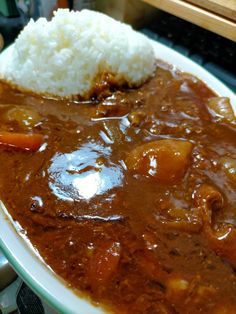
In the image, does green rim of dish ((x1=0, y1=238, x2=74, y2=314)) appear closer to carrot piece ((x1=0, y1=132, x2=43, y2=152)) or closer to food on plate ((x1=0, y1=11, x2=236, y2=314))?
food on plate ((x1=0, y1=11, x2=236, y2=314))

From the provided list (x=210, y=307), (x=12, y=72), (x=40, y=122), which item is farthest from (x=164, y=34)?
(x=210, y=307)

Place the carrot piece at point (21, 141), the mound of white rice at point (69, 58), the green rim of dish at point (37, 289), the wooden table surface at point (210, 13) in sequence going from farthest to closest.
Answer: the wooden table surface at point (210, 13) < the mound of white rice at point (69, 58) < the carrot piece at point (21, 141) < the green rim of dish at point (37, 289)

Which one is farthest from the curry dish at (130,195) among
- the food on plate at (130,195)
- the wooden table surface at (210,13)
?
the wooden table surface at (210,13)

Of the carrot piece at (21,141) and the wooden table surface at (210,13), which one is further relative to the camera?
the wooden table surface at (210,13)

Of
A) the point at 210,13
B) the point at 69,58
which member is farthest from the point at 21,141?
the point at 210,13

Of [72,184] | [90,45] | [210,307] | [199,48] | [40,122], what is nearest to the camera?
[210,307]

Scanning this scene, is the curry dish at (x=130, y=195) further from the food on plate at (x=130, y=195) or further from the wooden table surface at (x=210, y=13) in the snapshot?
the wooden table surface at (x=210, y=13)

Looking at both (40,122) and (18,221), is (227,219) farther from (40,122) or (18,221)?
(40,122)
